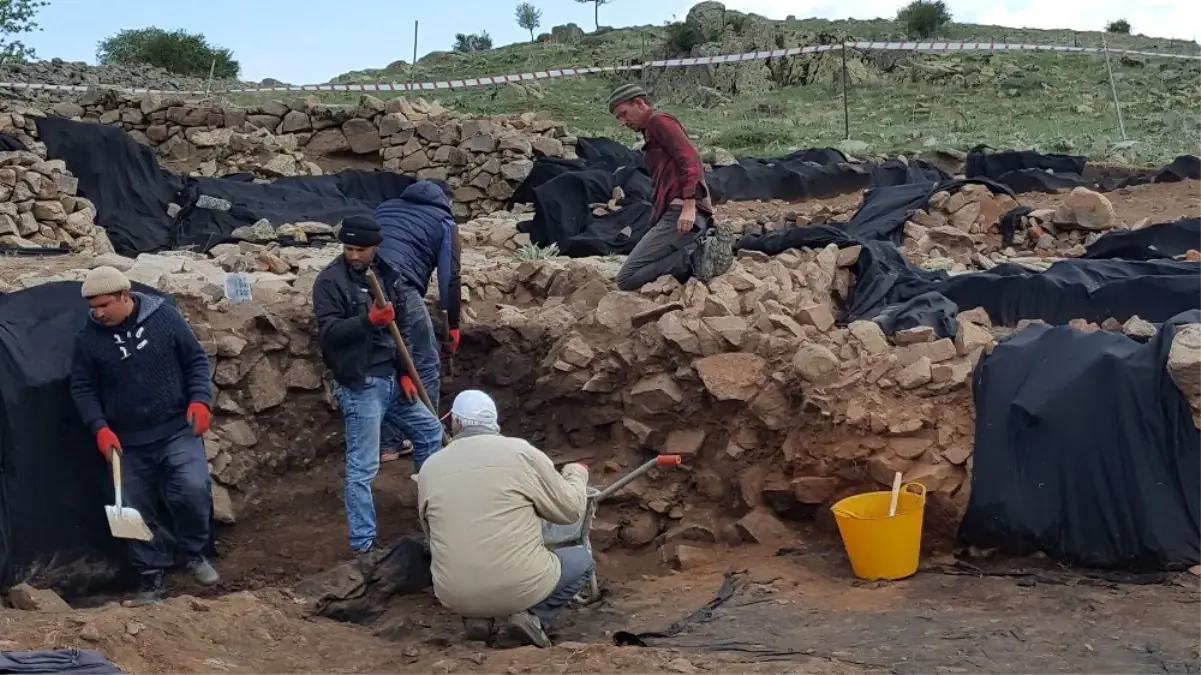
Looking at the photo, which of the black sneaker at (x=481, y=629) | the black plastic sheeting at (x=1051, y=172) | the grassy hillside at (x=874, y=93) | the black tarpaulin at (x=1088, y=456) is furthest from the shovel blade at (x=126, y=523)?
the grassy hillside at (x=874, y=93)

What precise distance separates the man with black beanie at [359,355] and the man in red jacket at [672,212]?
2108 millimetres

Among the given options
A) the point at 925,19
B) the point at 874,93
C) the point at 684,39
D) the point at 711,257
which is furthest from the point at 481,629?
the point at 925,19

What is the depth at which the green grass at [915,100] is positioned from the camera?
65.5ft

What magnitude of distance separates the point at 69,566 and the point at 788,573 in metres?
3.55

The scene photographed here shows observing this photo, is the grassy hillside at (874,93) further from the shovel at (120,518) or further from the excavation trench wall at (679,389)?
the shovel at (120,518)

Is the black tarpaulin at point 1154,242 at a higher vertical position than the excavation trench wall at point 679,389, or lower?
higher

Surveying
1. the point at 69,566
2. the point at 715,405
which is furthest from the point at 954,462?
the point at 69,566

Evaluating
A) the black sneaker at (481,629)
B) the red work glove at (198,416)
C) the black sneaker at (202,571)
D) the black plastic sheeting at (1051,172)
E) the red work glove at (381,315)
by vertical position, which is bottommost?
the black sneaker at (202,571)

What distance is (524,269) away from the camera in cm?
838

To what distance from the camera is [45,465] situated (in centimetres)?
576

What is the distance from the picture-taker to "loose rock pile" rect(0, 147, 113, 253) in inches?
439

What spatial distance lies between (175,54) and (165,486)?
1462 inches

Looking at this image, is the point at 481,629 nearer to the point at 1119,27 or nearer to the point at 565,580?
the point at 565,580

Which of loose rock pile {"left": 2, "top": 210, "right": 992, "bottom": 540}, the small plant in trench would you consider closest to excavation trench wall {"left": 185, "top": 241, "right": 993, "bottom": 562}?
loose rock pile {"left": 2, "top": 210, "right": 992, "bottom": 540}
